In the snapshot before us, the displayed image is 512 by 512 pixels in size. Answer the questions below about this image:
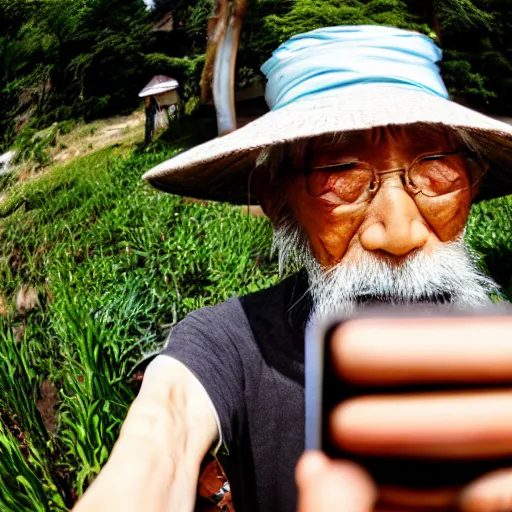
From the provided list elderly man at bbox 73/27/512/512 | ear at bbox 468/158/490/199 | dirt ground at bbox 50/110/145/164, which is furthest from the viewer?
dirt ground at bbox 50/110/145/164

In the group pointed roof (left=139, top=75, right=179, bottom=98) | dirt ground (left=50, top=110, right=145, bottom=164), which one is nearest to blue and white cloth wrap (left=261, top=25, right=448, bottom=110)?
dirt ground (left=50, top=110, right=145, bottom=164)

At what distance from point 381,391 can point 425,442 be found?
0.08 meters

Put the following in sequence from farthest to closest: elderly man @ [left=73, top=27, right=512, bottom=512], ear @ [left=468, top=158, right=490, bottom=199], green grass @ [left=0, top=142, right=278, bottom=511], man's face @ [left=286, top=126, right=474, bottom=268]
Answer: green grass @ [left=0, top=142, right=278, bottom=511] < ear @ [left=468, top=158, right=490, bottom=199] < man's face @ [left=286, top=126, right=474, bottom=268] < elderly man @ [left=73, top=27, right=512, bottom=512]

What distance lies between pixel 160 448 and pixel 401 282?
0.64 m

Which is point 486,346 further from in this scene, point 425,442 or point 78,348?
point 78,348

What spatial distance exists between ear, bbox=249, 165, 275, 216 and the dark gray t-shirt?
32 centimetres

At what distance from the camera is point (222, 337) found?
1205 millimetres

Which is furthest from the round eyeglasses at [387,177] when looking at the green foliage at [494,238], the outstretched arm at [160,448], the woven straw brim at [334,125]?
the green foliage at [494,238]

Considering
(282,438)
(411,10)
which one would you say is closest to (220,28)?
(411,10)

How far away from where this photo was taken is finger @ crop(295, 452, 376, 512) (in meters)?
0.50

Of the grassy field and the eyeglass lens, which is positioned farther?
the grassy field

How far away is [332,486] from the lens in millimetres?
534

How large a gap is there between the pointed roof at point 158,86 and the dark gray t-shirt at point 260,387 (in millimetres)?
4749

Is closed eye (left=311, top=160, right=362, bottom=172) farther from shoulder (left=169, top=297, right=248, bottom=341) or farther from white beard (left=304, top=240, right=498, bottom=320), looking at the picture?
shoulder (left=169, top=297, right=248, bottom=341)
